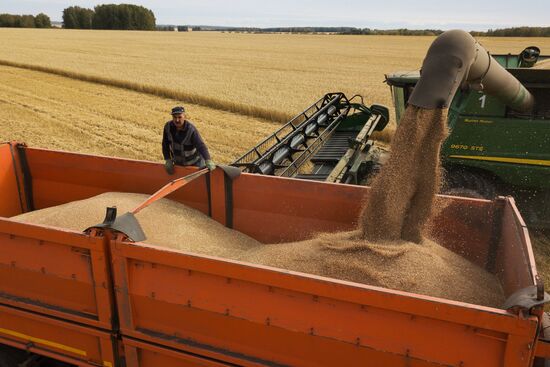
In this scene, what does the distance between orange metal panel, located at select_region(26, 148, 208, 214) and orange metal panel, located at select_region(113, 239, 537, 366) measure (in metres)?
1.78

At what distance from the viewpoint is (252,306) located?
2633 mm

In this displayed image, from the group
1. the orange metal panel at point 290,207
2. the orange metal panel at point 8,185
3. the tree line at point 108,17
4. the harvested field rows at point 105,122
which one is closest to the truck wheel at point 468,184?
the orange metal panel at point 290,207

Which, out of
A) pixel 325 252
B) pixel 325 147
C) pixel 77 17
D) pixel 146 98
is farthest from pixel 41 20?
pixel 325 252

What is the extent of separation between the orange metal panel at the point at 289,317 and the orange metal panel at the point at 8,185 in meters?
2.81

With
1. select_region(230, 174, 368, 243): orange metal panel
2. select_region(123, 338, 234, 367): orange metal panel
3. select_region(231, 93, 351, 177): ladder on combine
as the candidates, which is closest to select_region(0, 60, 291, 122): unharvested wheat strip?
select_region(231, 93, 351, 177): ladder on combine

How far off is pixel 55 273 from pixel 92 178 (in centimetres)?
204

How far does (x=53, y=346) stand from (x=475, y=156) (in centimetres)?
484

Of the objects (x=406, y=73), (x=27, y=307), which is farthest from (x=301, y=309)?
(x=406, y=73)

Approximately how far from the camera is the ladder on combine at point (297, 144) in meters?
6.09

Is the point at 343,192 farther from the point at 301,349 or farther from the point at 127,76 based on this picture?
the point at 127,76

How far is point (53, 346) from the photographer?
130 inches

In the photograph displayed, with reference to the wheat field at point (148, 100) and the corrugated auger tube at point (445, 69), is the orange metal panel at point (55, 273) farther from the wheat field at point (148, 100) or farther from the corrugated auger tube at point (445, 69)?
the wheat field at point (148, 100)

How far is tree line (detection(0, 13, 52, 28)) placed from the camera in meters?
81.5

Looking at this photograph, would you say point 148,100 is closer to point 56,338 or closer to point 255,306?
point 56,338
